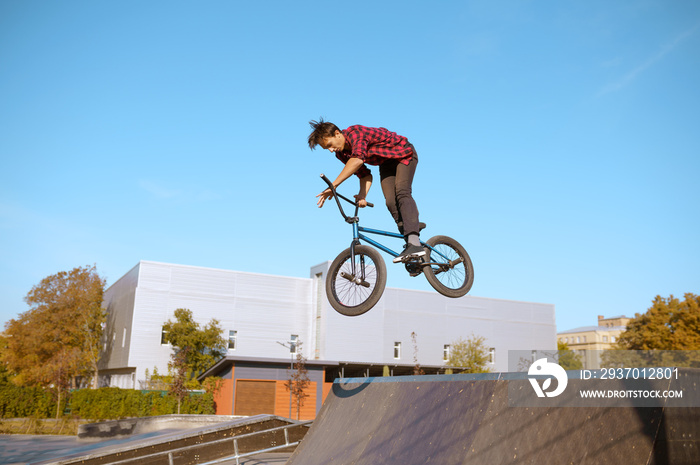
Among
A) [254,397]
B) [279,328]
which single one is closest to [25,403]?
[254,397]

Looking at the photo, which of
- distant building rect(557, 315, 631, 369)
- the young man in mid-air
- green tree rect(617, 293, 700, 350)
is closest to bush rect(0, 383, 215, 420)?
the young man in mid-air

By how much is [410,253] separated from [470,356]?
4415cm

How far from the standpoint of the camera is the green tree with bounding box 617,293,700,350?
126 feet

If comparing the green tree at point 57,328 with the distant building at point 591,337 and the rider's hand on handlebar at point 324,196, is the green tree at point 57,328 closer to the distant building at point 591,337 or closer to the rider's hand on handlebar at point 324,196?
the rider's hand on handlebar at point 324,196

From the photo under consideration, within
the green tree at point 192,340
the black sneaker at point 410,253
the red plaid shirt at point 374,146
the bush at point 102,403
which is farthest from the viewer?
the green tree at point 192,340

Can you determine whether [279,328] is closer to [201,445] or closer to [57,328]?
[57,328]

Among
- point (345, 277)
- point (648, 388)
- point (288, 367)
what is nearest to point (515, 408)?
point (648, 388)

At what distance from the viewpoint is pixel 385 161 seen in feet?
21.8

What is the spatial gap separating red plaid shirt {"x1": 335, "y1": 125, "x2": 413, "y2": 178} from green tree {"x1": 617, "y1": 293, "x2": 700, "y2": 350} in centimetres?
3894

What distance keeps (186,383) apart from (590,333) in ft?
335

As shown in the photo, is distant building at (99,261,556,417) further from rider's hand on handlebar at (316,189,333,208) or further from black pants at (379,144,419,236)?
rider's hand on handlebar at (316,189,333,208)

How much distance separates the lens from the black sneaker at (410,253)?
6.37 m

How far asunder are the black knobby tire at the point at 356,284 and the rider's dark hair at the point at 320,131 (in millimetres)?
1314

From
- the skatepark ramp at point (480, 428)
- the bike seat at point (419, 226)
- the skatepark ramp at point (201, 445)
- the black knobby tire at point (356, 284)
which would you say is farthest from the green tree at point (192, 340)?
the bike seat at point (419, 226)
